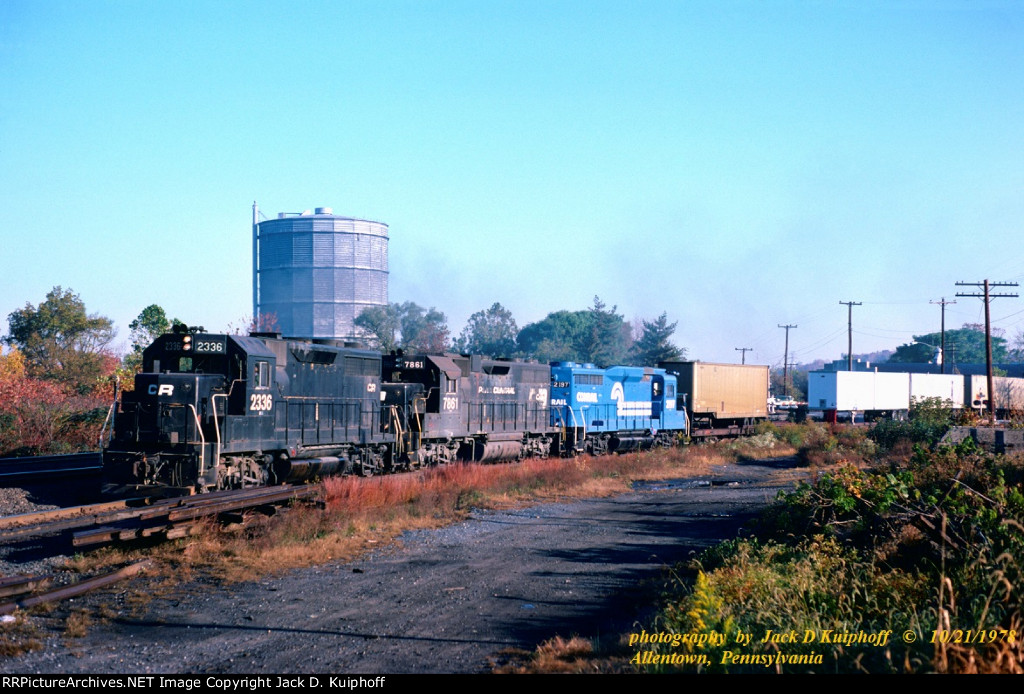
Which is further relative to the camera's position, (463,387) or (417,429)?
(463,387)

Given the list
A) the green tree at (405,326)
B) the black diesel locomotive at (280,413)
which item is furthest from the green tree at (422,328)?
the black diesel locomotive at (280,413)

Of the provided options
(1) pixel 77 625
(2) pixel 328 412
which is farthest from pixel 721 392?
(1) pixel 77 625

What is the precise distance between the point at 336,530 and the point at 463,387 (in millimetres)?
10601

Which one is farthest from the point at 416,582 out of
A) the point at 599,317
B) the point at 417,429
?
the point at 599,317

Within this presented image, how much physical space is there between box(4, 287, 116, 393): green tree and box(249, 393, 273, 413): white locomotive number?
31.6 meters

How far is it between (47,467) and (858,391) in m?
46.1

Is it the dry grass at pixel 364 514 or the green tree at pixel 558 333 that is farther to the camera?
the green tree at pixel 558 333

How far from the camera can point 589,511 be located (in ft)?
58.0

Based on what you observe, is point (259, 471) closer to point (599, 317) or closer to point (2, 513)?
point (2, 513)

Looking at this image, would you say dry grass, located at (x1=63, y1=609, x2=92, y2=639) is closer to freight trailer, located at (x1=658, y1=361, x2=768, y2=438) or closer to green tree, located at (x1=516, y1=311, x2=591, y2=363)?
freight trailer, located at (x1=658, y1=361, x2=768, y2=438)

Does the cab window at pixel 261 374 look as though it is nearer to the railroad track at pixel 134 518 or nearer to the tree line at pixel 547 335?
the railroad track at pixel 134 518

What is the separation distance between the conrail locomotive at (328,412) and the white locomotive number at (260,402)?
0.8 inches

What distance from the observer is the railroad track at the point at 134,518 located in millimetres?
11445

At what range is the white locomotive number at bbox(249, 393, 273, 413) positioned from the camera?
15.9 m
